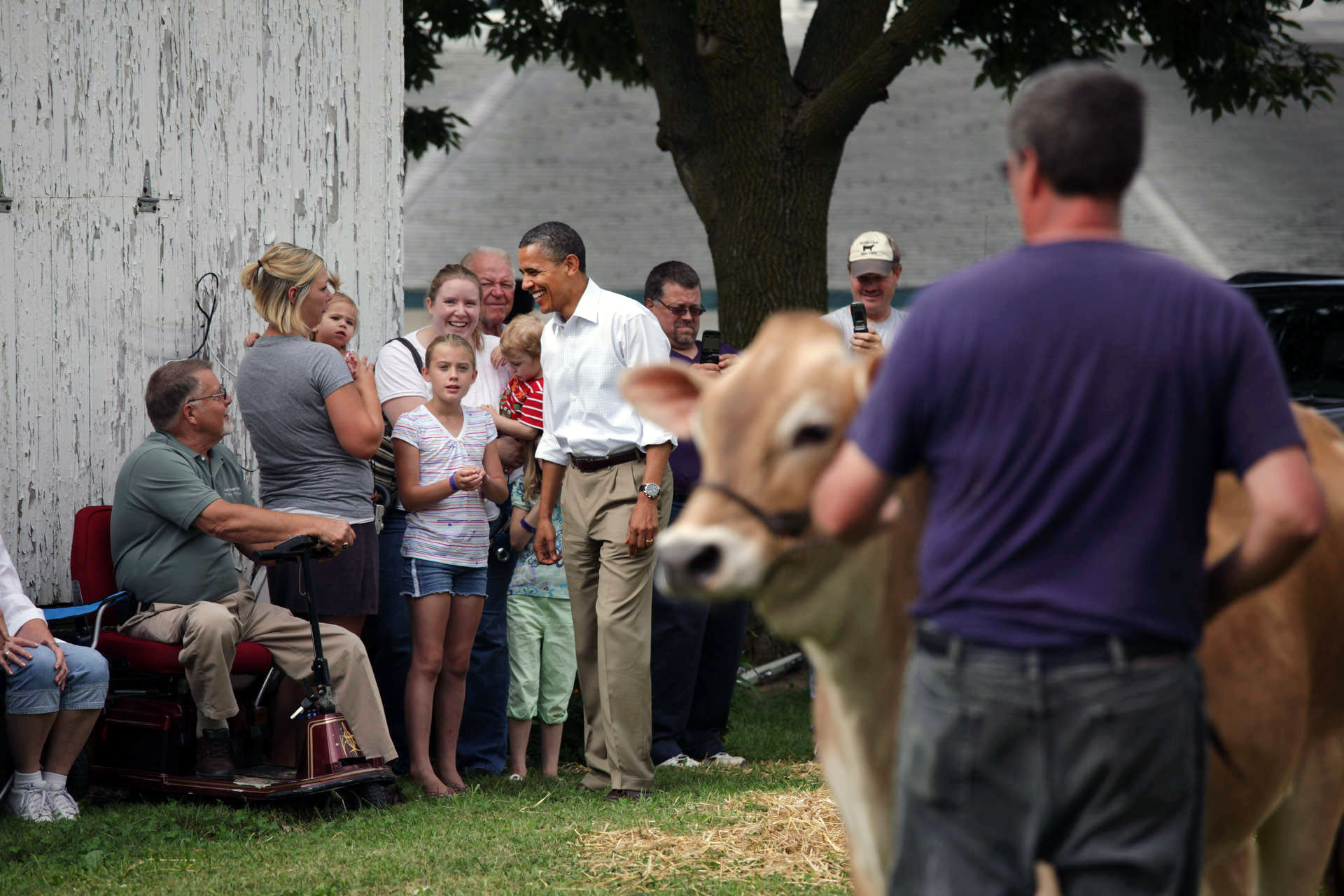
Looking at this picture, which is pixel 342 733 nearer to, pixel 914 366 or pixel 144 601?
pixel 144 601

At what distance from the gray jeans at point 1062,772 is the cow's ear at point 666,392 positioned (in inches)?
28.9

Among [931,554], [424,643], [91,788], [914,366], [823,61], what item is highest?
[823,61]

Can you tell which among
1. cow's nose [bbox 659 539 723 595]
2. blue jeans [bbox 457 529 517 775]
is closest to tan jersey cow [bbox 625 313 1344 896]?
cow's nose [bbox 659 539 723 595]

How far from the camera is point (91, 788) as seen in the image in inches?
246

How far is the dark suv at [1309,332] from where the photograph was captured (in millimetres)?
7727

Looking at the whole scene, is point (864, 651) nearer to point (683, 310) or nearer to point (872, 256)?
point (872, 256)

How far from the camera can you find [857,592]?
2557 millimetres

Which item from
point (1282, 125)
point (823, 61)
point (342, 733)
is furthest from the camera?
point (1282, 125)

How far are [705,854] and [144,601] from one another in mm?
2574

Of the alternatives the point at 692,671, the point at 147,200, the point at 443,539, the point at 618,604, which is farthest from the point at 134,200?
the point at 692,671

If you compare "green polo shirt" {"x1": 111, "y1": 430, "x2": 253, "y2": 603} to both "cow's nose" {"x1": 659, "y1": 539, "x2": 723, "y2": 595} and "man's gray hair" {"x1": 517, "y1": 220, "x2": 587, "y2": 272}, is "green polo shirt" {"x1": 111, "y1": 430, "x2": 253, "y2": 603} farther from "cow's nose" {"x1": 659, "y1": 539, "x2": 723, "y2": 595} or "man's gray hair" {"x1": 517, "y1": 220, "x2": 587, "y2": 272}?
"cow's nose" {"x1": 659, "y1": 539, "x2": 723, "y2": 595}

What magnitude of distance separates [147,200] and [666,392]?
5.23 metres

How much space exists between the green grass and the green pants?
1.55ft

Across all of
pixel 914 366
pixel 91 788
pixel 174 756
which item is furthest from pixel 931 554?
pixel 91 788
